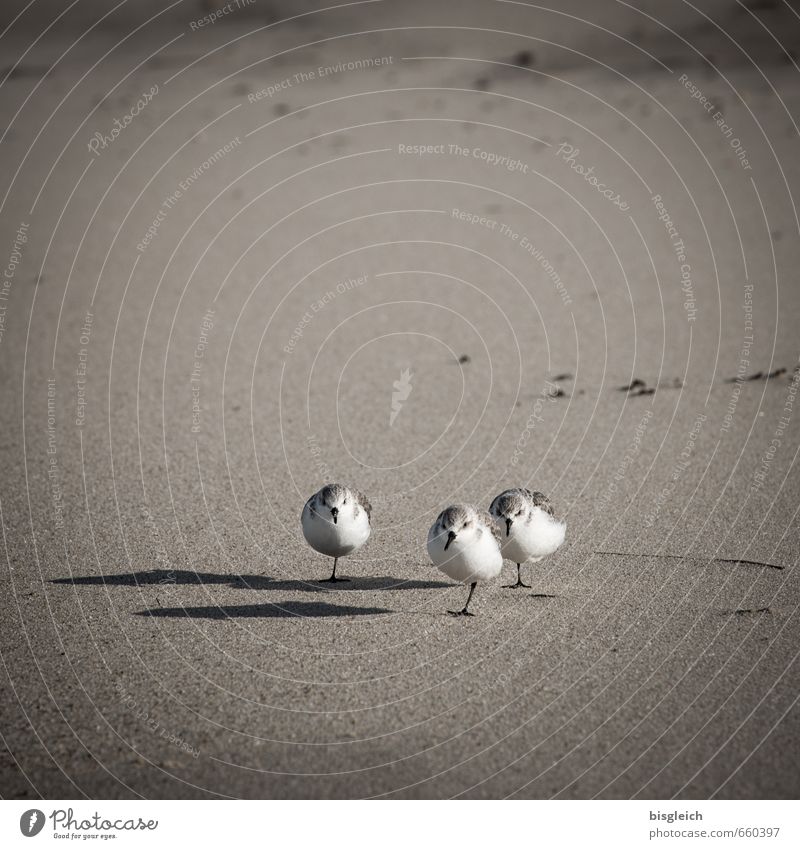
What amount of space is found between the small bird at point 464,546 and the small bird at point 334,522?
0.78m

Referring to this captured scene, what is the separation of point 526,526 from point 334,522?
1511 millimetres

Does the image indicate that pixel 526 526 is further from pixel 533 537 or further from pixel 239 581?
pixel 239 581

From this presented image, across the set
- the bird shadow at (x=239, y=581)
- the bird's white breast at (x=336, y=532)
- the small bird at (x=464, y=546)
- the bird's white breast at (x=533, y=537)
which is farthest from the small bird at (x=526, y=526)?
the bird's white breast at (x=336, y=532)

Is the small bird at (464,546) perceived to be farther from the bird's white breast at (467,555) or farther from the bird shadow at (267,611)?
the bird shadow at (267,611)

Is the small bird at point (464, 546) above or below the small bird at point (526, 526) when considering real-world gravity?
below

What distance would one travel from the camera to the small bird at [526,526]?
8.34 metres

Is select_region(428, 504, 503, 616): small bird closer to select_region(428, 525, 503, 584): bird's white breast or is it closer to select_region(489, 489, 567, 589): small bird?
select_region(428, 525, 503, 584): bird's white breast

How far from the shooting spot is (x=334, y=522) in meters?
8.43

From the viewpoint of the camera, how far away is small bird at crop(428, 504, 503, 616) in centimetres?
787

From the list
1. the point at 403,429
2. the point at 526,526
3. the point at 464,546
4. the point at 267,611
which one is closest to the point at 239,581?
Answer: the point at 267,611

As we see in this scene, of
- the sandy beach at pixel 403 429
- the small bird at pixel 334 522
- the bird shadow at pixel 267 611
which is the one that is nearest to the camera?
the sandy beach at pixel 403 429

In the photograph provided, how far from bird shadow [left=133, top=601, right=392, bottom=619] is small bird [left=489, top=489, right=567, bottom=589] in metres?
1.10
